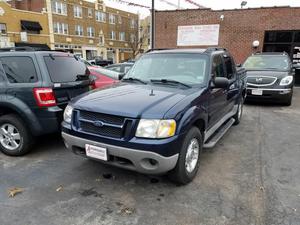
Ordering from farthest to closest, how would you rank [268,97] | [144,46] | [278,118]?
[144,46] < [268,97] < [278,118]

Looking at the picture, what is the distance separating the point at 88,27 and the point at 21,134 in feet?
151

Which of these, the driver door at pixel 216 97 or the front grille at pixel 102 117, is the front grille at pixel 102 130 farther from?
the driver door at pixel 216 97

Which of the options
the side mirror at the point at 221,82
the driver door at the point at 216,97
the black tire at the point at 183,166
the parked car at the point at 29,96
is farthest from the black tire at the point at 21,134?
the side mirror at the point at 221,82

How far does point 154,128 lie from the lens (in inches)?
109

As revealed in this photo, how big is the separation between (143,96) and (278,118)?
527 cm

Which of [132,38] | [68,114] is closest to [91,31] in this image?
[132,38]

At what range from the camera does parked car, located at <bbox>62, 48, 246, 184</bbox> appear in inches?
110

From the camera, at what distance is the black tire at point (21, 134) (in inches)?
162

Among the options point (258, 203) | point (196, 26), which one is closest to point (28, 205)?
point (258, 203)

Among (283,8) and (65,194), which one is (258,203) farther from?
(283,8)

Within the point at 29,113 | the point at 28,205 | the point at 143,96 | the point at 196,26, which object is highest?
the point at 196,26

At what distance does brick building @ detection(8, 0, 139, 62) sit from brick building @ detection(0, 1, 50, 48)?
1433 millimetres

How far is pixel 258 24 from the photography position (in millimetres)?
14750

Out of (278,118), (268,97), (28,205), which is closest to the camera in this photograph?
(28,205)
